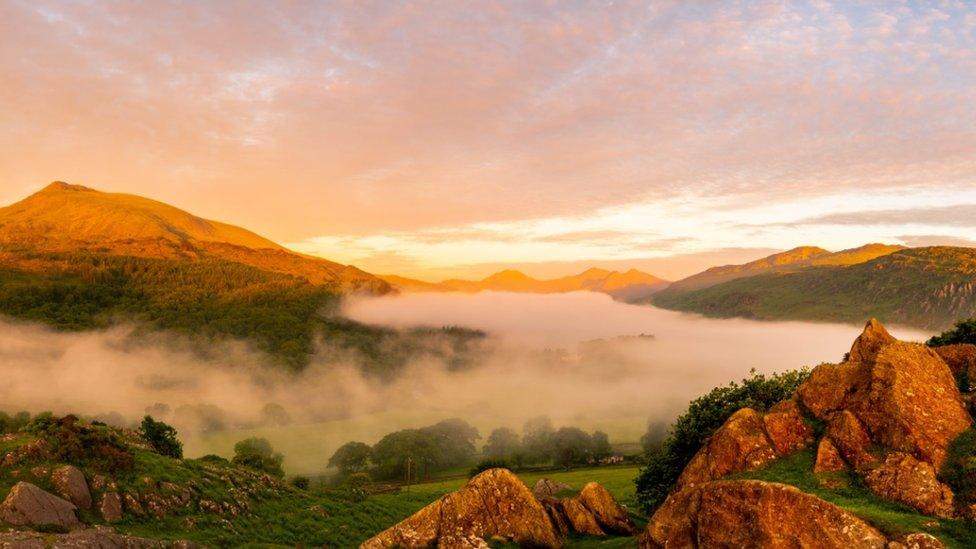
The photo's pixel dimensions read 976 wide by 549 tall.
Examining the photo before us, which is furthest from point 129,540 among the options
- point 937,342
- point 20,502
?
point 937,342

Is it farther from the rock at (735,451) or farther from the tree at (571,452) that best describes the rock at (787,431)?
the tree at (571,452)

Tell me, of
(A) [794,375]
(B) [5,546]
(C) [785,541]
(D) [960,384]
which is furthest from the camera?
(A) [794,375]

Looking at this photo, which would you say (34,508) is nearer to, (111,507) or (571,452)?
(111,507)

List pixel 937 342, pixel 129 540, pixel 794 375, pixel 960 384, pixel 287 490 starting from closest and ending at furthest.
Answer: pixel 960 384, pixel 129 540, pixel 794 375, pixel 937 342, pixel 287 490

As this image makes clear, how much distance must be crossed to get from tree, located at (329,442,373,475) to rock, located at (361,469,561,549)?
16170 cm

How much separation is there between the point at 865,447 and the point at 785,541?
34.1ft

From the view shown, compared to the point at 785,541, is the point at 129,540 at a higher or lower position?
lower

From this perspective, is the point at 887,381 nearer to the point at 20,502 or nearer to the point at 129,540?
the point at 129,540

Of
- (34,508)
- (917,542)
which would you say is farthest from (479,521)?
(34,508)

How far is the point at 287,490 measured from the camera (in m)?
69.2

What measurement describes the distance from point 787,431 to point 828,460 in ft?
9.50

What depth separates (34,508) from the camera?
124ft

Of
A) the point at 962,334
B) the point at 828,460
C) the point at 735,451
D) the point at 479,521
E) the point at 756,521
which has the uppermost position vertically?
the point at 962,334

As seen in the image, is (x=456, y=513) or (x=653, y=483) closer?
(x=456, y=513)
